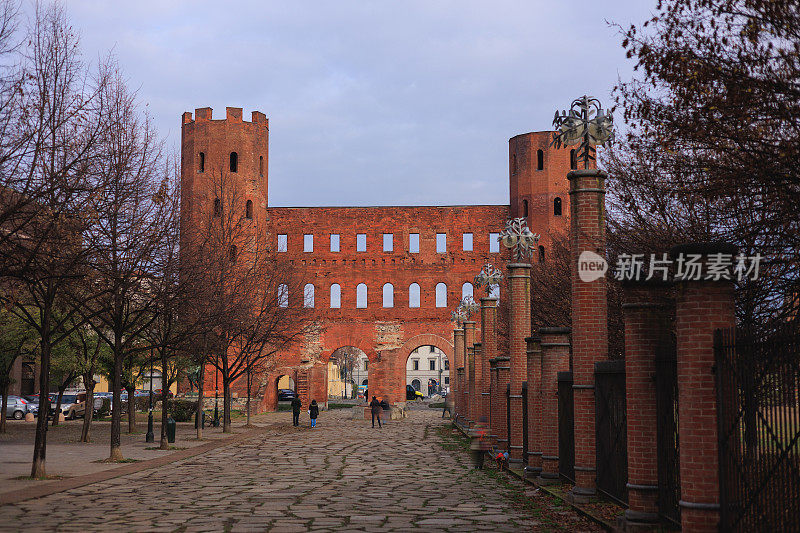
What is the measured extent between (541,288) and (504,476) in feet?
51.0

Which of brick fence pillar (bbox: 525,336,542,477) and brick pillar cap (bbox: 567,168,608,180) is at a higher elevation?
brick pillar cap (bbox: 567,168,608,180)

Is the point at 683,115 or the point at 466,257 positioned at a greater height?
the point at 466,257

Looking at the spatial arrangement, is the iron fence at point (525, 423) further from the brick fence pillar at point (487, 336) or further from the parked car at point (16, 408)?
the parked car at point (16, 408)

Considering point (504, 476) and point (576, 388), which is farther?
point (504, 476)

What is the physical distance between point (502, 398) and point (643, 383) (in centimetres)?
1172

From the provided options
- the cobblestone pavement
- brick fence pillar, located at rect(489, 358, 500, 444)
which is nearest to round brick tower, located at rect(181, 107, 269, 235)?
brick fence pillar, located at rect(489, 358, 500, 444)

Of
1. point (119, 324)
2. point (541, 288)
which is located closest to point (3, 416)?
point (119, 324)

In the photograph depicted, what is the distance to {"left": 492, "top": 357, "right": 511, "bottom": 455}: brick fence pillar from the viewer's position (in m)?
21.3

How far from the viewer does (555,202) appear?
51.1 meters

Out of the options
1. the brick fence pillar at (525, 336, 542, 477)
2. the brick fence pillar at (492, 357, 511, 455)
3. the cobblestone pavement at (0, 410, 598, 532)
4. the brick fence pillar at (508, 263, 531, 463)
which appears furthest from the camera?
the brick fence pillar at (492, 357, 511, 455)

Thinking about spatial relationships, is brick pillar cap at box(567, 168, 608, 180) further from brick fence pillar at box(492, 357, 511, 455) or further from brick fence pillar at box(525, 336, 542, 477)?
brick fence pillar at box(492, 357, 511, 455)

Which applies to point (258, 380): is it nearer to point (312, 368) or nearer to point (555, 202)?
point (312, 368)

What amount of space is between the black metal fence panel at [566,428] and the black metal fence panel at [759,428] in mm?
6199

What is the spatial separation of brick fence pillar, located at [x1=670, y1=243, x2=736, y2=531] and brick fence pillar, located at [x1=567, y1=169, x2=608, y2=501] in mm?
4505
